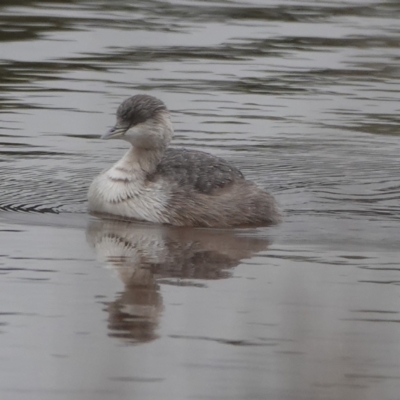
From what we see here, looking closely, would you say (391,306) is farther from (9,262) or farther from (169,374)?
(9,262)

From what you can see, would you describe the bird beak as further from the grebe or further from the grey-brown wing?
the grey-brown wing

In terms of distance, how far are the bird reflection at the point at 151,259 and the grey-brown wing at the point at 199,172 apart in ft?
1.83

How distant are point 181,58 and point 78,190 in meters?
5.86

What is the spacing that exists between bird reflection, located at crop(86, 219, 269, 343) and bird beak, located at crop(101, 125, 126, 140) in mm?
747

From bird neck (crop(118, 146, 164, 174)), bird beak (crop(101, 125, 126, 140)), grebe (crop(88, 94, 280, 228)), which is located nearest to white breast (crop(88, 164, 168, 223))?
grebe (crop(88, 94, 280, 228))

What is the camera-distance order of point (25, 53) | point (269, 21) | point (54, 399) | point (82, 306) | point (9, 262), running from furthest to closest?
1. point (269, 21)
2. point (25, 53)
3. point (9, 262)
4. point (82, 306)
5. point (54, 399)

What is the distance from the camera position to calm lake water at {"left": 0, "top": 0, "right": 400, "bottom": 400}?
6.38 meters

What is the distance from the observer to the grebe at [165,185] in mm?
10547

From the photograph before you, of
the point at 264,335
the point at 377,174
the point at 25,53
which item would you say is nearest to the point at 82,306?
the point at 264,335

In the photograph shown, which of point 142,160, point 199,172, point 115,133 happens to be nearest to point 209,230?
point 199,172

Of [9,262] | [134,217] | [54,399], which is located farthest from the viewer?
[134,217]

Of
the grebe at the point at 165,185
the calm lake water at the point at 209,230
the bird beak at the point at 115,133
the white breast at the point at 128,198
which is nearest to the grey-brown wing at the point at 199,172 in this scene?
the grebe at the point at 165,185

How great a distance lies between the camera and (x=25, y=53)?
1659 centimetres

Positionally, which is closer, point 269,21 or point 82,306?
point 82,306
